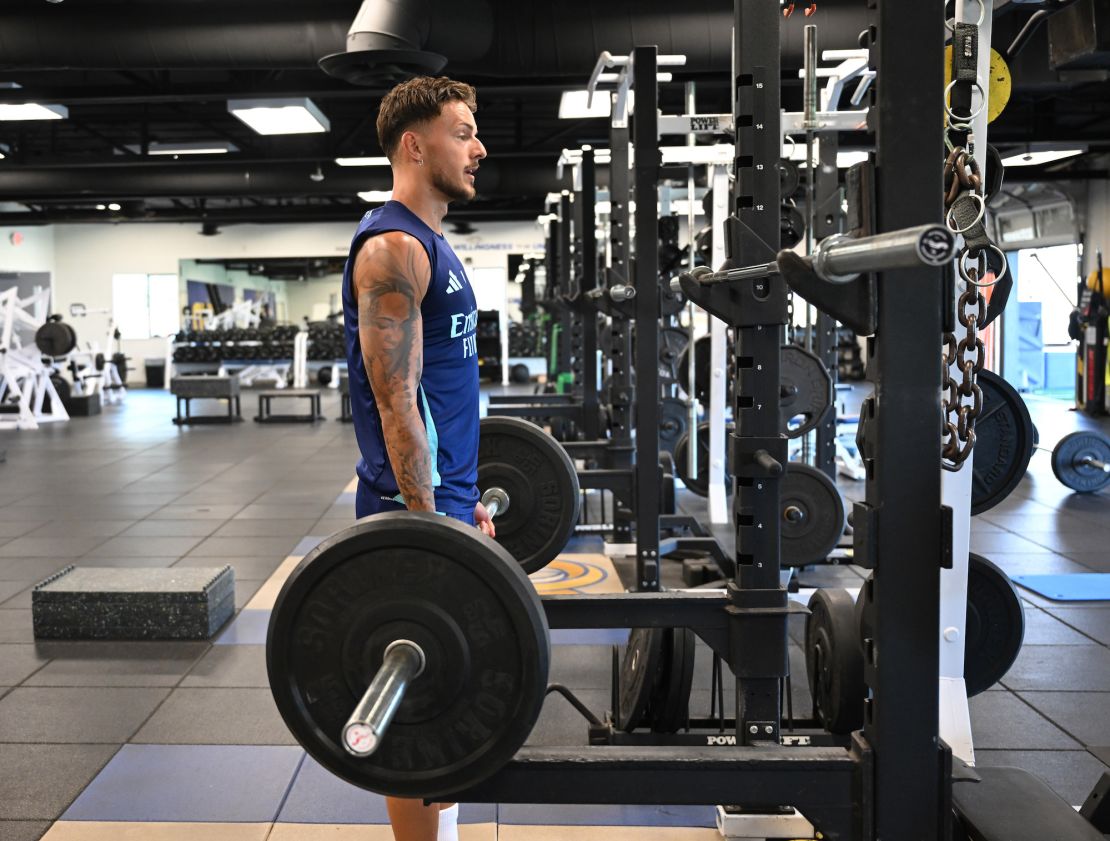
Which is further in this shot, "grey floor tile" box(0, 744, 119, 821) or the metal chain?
"grey floor tile" box(0, 744, 119, 821)

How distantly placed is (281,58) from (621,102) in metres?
2.44

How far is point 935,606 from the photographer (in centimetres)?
120

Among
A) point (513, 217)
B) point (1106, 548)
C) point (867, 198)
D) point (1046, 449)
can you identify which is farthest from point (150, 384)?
point (867, 198)

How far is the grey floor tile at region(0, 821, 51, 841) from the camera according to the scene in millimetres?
1865

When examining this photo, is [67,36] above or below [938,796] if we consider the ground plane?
above

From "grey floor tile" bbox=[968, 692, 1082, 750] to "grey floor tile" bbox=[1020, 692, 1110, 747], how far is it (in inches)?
1.3

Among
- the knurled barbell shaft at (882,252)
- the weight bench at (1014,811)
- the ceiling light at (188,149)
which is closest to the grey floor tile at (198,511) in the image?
the weight bench at (1014,811)

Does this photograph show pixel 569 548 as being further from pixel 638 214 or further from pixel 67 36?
pixel 67 36

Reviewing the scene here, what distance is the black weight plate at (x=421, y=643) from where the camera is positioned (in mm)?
1146

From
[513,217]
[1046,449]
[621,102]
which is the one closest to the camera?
[621,102]

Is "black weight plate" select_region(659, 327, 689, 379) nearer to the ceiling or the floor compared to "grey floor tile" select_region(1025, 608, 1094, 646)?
nearer to the ceiling

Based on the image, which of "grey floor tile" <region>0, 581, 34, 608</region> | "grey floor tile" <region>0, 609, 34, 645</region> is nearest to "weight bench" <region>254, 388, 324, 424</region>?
"grey floor tile" <region>0, 581, 34, 608</region>

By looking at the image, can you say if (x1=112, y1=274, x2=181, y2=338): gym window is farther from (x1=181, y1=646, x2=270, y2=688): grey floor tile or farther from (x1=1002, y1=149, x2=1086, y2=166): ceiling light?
(x1=181, y1=646, x2=270, y2=688): grey floor tile

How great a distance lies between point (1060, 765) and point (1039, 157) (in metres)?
8.08
